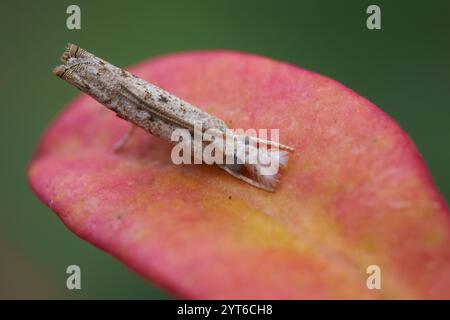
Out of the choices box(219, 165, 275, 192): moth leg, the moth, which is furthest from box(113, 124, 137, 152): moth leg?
box(219, 165, 275, 192): moth leg

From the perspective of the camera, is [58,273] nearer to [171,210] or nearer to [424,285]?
[171,210]

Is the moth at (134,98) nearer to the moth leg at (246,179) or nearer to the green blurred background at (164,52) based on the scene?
the moth leg at (246,179)

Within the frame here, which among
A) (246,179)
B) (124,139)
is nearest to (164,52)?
(124,139)

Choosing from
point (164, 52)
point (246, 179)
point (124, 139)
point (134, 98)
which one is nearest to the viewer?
point (246, 179)

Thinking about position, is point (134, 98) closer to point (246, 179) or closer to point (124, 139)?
point (124, 139)

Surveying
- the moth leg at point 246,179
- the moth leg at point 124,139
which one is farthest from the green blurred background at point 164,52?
the moth leg at point 246,179

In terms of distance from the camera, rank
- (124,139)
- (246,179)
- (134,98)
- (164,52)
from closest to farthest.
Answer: (246,179) → (134,98) → (124,139) → (164,52)

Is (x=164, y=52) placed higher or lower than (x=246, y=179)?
higher
